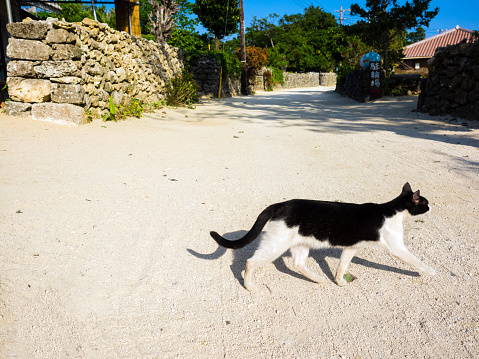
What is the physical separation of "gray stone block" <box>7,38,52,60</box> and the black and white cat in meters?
7.12

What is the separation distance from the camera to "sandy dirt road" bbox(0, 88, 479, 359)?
6.39 feet

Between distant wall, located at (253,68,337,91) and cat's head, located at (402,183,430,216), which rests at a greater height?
distant wall, located at (253,68,337,91)

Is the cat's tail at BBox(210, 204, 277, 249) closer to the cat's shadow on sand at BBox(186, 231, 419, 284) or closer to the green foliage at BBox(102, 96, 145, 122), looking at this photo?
the cat's shadow on sand at BBox(186, 231, 419, 284)

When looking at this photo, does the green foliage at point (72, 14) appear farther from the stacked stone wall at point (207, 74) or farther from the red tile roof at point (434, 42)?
the red tile roof at point (434, 42)

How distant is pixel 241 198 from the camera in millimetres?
4172

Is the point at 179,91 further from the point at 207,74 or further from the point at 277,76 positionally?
the point at 277,76

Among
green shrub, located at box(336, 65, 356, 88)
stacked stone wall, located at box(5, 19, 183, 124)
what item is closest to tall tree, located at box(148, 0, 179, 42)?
stacked stone wall, located at box(5, 19, 183, 124)

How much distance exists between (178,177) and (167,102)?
8.80m

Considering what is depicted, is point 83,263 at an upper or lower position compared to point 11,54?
lower

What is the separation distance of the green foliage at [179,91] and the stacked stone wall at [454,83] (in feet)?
28.6

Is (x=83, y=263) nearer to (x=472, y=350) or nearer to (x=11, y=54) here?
(x=472, y=350)

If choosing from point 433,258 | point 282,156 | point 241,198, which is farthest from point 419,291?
point 282,156

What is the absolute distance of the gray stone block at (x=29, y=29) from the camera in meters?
7.20

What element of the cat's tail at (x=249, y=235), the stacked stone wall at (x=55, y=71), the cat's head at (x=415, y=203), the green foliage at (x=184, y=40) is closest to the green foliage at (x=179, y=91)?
the stacked stone wall at (x=55, y=71)
